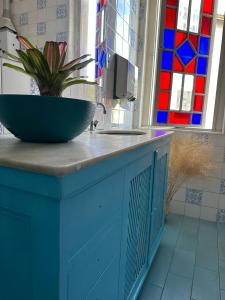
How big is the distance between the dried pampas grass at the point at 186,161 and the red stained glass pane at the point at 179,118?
1.08 ft

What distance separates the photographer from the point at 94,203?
59 centimetres

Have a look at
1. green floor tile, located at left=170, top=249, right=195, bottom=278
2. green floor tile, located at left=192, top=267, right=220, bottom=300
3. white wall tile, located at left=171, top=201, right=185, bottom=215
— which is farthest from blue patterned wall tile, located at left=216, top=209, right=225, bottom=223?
green floor tile, located at left=192, top=267, right=220, bottom=300

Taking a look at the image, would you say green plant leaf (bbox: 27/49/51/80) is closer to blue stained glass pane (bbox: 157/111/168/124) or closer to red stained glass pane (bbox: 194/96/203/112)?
blue stained glass pane (bbox: 157/111/168/124)

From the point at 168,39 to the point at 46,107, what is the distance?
2429 mm

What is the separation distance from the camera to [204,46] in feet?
8.46

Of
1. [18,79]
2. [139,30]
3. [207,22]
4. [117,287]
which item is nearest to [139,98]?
[139,30]

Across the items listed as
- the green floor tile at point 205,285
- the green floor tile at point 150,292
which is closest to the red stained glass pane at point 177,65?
the green floor tile at point 205,285

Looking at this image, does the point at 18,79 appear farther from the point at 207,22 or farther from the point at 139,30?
the point at 207,22

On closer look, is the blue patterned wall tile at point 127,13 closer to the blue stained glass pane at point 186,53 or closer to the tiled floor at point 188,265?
the blue stained glass pane at point 186,53

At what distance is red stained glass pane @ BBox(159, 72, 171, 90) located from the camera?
2.67 meters

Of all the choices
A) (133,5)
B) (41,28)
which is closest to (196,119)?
(133,5)

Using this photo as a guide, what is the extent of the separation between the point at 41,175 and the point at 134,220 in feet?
2.29

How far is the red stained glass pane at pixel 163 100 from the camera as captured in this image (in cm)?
271

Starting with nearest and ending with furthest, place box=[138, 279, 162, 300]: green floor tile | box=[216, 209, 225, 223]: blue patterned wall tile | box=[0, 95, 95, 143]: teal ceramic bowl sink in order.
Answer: box=[0, 95, 95, 143]: teal ceramic bowl sink < box=[138, 279, 162, 300]: green floor tile < box=[216, 209, 225, 223]: blue patterned wall tile
